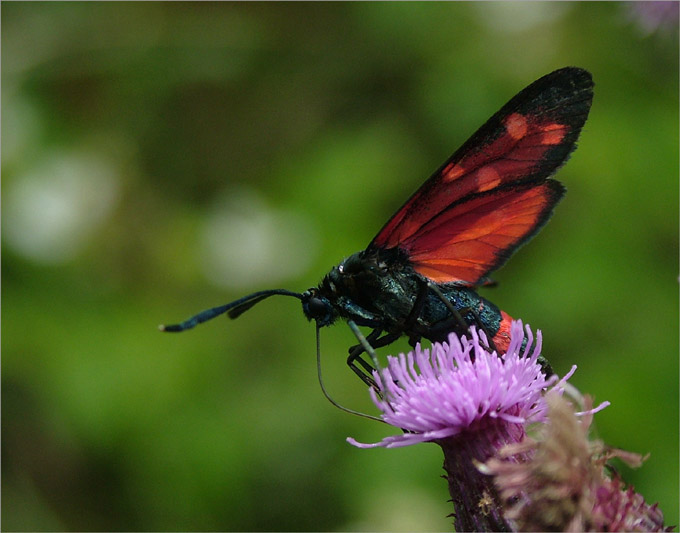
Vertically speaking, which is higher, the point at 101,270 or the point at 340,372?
the point at 101,270

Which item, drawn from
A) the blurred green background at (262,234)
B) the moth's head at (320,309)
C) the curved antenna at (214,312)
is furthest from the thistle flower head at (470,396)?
the blurred green background at (262,234)

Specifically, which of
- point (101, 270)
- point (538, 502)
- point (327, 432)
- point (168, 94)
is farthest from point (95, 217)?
point (538, 502)

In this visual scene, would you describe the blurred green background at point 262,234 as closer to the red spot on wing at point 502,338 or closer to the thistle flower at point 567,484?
the red spot on wing at point 502,338

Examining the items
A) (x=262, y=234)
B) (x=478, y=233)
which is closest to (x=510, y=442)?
(x=478, y=233)

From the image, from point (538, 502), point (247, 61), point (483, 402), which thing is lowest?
point (538, 502)

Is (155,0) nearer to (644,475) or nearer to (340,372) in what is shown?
(340,372)

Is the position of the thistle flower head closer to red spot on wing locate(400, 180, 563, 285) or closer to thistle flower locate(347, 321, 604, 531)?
thistle flower locate(347, 321, 604, 531)
